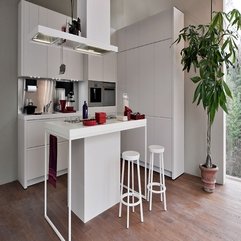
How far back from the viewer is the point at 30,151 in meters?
3.04

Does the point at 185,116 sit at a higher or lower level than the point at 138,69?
lower

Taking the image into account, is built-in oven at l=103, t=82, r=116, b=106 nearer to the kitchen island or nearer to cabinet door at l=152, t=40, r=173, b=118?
cabinet door at l=152, t=40, r=173, b=118

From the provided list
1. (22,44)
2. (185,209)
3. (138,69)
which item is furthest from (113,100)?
(185,209)

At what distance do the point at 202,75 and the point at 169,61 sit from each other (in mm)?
739

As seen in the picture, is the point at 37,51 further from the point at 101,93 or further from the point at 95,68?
the point at 101,93

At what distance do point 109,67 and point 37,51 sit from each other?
157 centimetres

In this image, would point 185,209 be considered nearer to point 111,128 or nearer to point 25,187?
point 111,128

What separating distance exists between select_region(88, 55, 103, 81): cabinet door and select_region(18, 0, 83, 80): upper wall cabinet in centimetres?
39

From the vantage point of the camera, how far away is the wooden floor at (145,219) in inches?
76.8

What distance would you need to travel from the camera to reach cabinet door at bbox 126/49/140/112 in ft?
12.9

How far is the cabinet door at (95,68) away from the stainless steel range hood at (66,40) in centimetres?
123

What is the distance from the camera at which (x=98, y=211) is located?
2.30m

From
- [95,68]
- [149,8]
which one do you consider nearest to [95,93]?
[95,68]

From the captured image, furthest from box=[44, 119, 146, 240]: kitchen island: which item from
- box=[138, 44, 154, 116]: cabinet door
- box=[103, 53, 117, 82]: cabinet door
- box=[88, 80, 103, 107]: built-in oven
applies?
box=[103, 53, 117, 82]: cabinet door
